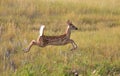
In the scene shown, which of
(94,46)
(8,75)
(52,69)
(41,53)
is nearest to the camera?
(8,75)

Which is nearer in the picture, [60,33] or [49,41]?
[49,41]

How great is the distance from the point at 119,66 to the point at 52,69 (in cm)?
144

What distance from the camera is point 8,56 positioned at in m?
8.30

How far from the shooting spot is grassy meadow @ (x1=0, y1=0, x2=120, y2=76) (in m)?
7.77

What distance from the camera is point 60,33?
10.7m

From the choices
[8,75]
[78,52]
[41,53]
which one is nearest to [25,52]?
[41,53]

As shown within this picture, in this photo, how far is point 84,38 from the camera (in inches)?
401

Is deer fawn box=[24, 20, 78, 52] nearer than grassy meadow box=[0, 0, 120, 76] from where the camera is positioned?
No

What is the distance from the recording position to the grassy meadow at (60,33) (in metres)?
7.77

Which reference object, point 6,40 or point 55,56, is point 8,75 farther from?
point 6,40

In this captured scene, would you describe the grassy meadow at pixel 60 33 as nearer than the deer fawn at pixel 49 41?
Yes

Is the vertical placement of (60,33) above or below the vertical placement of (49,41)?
below

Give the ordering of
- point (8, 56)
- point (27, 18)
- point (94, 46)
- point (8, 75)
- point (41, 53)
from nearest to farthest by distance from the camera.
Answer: point (8, 75) < point (8, 56) < point (41, 53) < point (94, 46) < point (27, 18)

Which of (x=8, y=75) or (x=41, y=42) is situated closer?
(x=8, y=75)
